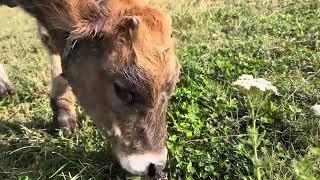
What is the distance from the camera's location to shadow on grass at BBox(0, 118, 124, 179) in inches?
186

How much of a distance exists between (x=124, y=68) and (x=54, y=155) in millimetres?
1169

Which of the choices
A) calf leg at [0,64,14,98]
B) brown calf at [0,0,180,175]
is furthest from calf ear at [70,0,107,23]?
calf leg at [0,64,14,98]

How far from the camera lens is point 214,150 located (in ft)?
15.2

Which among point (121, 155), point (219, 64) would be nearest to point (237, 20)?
point (219, 64)

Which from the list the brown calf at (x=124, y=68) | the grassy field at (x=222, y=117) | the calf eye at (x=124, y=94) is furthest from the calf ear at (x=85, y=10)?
the grassy field at (x=222, y=117)

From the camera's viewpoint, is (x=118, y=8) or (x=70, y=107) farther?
(x=70, y=107)

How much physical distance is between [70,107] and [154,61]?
1.74m

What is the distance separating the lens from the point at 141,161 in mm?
4285

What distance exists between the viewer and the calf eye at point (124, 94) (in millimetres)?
4348

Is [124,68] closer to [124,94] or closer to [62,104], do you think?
[124,94]

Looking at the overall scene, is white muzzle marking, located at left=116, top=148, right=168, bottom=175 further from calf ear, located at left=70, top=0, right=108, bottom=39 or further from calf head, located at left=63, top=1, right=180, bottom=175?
calf ear, located at left=70, top=0, right=108, bottom=39

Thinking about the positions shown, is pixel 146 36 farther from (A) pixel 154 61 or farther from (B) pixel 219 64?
(B) pixel 219 64

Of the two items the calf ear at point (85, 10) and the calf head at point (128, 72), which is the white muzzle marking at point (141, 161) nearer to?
the calf head at point (128, 72)

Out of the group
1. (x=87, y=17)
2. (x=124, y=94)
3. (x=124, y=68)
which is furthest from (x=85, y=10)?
(x=124, y=94)
